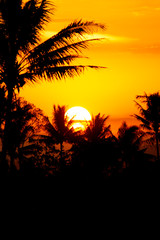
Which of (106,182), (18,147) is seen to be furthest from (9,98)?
(18,147)

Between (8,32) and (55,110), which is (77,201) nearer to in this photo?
(8,32)

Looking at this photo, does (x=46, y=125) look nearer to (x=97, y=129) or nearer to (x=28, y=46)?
(x=97, y=129)

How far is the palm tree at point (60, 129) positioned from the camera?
36.1 metres

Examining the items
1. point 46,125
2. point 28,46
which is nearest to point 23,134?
point 46,125

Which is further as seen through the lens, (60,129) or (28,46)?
(60,129)

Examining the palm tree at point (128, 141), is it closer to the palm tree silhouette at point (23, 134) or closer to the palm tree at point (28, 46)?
the palm tree silhouette at point (23, 134)

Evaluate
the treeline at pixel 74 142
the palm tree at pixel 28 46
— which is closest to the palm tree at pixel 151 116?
the treeline at pixel 74 142

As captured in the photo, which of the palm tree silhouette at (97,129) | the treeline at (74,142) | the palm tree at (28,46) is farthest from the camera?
the palm tree silhouette at (97,129)

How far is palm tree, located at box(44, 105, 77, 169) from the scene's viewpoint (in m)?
36.1

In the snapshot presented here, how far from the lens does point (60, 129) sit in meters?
36.2

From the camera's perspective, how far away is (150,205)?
564 inches

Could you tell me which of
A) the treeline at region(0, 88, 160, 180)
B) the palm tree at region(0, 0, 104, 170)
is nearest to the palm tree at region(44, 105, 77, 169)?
the treeline at region(0, 88, 160, 180)

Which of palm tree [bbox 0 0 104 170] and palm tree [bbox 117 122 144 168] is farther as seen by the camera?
palm tree [bbox 117 122 144 168]

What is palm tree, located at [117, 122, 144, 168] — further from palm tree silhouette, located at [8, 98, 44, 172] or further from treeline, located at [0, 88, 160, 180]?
palm tree silhouette, located at [8, 98, 44, 172]
